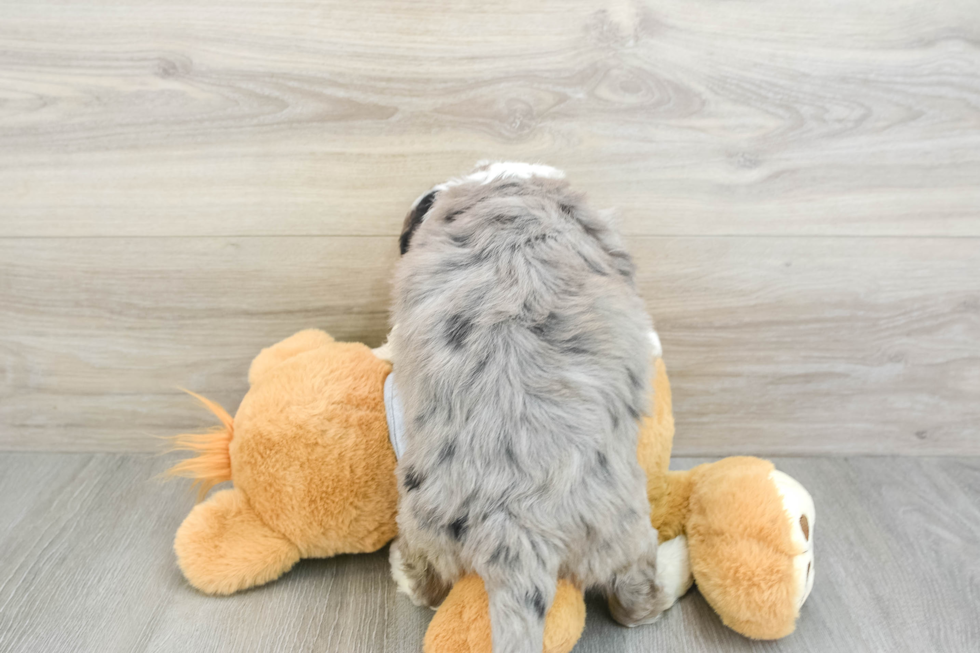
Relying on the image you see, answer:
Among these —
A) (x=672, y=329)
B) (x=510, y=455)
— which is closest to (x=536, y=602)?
(x=510, y=455)

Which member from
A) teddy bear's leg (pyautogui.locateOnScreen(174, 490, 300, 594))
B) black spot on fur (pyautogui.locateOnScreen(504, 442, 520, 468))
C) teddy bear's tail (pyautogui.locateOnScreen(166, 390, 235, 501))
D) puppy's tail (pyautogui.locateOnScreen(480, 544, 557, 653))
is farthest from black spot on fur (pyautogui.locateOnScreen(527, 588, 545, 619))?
teddy bear's tail (pyautogui.locateOnScreen(166, 390, 235, 501))

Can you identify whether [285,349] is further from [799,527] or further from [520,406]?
[799,527]

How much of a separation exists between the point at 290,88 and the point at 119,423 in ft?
1.98

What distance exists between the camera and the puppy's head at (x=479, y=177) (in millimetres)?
741

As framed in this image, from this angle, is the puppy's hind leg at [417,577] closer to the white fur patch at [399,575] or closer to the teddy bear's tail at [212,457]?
the white fur patch at [399,575]

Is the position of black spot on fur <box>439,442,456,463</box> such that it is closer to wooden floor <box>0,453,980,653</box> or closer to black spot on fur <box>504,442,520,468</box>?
black spot on fur <box>504,442,520,468</box>

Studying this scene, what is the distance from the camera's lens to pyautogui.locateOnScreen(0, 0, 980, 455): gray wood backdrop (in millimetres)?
872

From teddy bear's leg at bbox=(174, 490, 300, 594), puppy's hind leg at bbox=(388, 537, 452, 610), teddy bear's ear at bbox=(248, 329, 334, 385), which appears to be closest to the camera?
puppy's hind leg at bbox=(388, 537, 452, 610)

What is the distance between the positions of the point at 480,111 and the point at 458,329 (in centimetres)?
40

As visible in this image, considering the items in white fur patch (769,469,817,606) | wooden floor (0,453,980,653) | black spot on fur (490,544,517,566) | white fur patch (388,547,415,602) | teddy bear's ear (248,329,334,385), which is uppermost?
black spot on fur (490,544,517,566)

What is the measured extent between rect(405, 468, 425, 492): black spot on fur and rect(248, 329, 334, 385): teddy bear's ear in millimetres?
321

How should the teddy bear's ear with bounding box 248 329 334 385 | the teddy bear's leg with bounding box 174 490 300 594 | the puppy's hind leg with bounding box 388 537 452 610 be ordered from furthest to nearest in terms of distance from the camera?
1. the teddy bear's ear with bounding box 248 329 334 385
2. the teddy bear's leg with bounding box 174 490 300 594
3. the puppy's hind leg with bounding box 388 537 452 610

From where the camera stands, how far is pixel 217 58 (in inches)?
34.7

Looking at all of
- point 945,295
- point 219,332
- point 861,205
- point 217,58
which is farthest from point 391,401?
point 945,295
